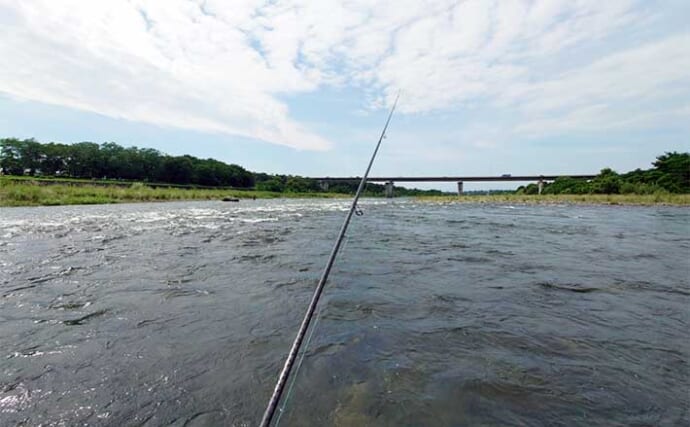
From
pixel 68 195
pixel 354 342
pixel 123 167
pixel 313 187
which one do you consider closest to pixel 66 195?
pixel 68 195

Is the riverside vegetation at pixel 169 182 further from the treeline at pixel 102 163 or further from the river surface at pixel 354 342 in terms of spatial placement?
the river surface at pixel 354 342

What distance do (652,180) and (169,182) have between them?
111129 millimetres

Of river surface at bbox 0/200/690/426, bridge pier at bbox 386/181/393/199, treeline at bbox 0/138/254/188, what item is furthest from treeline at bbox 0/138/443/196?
river surface at bbox 0/200/690/426

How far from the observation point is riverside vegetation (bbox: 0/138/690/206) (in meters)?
29.2

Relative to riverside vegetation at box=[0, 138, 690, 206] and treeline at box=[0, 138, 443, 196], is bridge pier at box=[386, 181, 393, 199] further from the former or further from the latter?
riverside vegetation at box=[0, 138, 690, 206]

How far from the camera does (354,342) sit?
299 cm

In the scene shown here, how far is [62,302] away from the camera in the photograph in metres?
3.90

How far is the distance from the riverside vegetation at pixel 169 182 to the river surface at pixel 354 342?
92.2 ft

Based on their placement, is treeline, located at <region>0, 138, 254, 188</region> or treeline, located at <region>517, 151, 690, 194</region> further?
treeline, located at <region>0, 138, 254, 188</region>

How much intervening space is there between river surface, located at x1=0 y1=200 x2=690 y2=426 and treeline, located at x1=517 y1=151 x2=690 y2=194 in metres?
39.2

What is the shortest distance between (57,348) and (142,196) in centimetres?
3984

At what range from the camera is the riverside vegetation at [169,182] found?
29.2 metres

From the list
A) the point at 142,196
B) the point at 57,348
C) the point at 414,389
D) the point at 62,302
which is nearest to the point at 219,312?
the point at 57,348

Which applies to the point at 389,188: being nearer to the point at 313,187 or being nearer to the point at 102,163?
the point at 313,187
